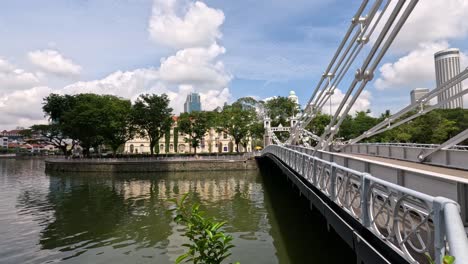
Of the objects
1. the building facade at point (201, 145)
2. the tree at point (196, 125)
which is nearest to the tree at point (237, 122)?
the tree at point (196, 125)

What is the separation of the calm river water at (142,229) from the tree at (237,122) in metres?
31.4

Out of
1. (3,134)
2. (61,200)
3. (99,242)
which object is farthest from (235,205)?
(3,134)

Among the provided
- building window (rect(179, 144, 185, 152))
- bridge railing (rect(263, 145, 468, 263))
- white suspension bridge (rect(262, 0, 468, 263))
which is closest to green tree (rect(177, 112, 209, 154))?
building window (rect(179, 144, 185, 152))

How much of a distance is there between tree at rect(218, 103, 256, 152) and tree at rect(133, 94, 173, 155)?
980 cm

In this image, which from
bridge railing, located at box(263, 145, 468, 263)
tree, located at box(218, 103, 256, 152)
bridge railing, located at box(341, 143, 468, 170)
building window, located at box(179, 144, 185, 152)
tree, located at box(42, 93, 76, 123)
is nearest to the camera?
bridge railing, located at box(263, 145, 468, 263)

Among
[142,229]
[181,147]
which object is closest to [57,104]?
[181,147]

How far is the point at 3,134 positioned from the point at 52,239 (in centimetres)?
19656

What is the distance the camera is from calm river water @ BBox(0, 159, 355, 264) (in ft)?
35.6

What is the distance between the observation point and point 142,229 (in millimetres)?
14508

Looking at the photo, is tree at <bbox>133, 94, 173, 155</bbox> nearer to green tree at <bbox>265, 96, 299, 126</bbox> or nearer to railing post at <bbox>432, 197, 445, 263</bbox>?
green tree at <bbox>265, 96, 299, 126</bbox>

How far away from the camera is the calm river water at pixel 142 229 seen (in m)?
10.8

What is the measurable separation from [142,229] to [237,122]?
4182cm

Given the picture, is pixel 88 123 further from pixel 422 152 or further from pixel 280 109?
pixel 422 152

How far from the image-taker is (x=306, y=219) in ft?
49.3
